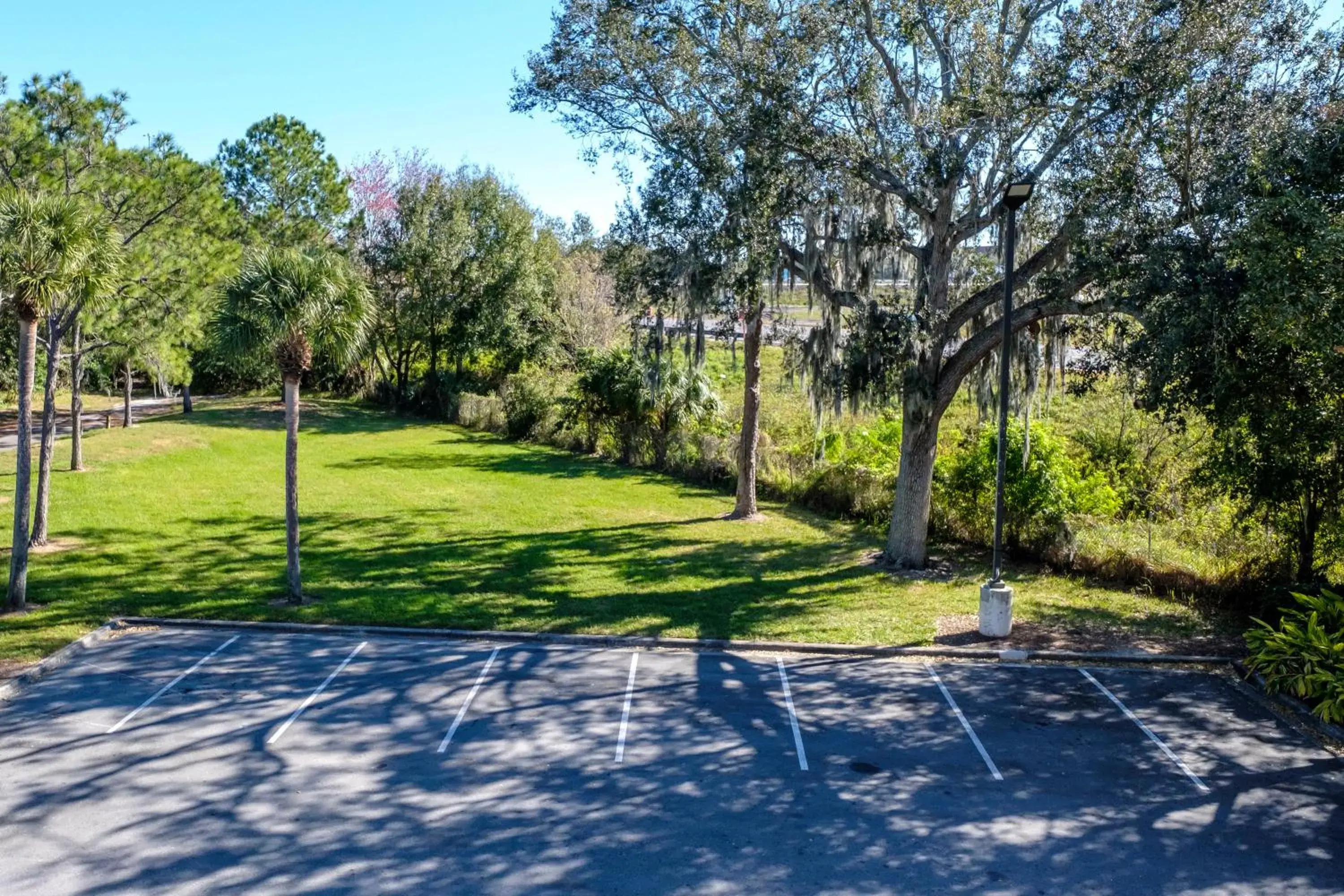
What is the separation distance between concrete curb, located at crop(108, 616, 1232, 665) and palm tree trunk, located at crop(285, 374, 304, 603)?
3.53 feet

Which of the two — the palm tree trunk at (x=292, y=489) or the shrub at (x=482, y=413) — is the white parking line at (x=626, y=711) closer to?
the palm tree trunk at (x=292, y=489)

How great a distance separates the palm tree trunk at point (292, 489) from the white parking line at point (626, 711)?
18.4 feet

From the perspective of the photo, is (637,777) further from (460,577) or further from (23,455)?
(23,455)

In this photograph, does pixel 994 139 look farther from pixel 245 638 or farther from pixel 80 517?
pixel 80 517

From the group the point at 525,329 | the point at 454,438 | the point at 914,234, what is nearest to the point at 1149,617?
the point at 914,234

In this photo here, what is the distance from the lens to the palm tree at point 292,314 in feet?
48.9

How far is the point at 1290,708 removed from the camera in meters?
12.7

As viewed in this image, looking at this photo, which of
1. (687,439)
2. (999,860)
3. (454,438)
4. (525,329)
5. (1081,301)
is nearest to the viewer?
(999,860)

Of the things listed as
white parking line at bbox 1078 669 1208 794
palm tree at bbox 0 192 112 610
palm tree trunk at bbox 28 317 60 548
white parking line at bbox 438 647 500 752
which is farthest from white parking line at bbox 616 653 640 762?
palm tree trunk at bbox 28 317 60 548

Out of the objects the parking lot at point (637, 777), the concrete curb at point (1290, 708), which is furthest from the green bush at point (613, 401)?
the concrete curb at point (1290, 708)

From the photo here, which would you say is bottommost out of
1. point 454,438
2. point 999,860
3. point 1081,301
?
point 999,860

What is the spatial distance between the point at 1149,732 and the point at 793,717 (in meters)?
4.07

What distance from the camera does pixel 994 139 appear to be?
16359 mm

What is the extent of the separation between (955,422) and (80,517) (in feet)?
75.3
